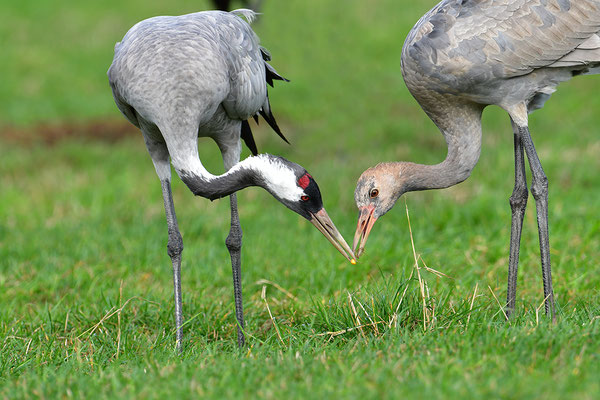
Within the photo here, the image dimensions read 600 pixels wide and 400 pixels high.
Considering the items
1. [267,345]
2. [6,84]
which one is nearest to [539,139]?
[267,345]

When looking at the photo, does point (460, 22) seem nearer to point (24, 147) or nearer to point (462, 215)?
point (462, 215)

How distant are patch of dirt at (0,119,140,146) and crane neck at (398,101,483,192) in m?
7.51

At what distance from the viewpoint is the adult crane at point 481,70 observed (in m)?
4.55

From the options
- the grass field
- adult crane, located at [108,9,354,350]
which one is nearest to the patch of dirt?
the grass field

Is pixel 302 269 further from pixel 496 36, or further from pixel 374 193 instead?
pixel 496 36

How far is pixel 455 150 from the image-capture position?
15.7 feet

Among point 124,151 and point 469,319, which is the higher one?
point 124,151

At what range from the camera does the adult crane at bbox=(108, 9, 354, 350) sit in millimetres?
4414

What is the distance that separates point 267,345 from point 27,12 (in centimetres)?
1651

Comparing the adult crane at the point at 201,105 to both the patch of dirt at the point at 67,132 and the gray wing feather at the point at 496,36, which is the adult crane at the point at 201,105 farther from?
the patch of dirt at the point at 67,132

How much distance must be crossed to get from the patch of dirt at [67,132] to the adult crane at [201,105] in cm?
645

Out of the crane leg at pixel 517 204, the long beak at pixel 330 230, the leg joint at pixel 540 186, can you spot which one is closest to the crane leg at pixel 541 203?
the leg joint at pixel 540 186

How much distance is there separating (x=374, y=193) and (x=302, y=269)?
4.68 feet

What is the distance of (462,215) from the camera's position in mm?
6789
